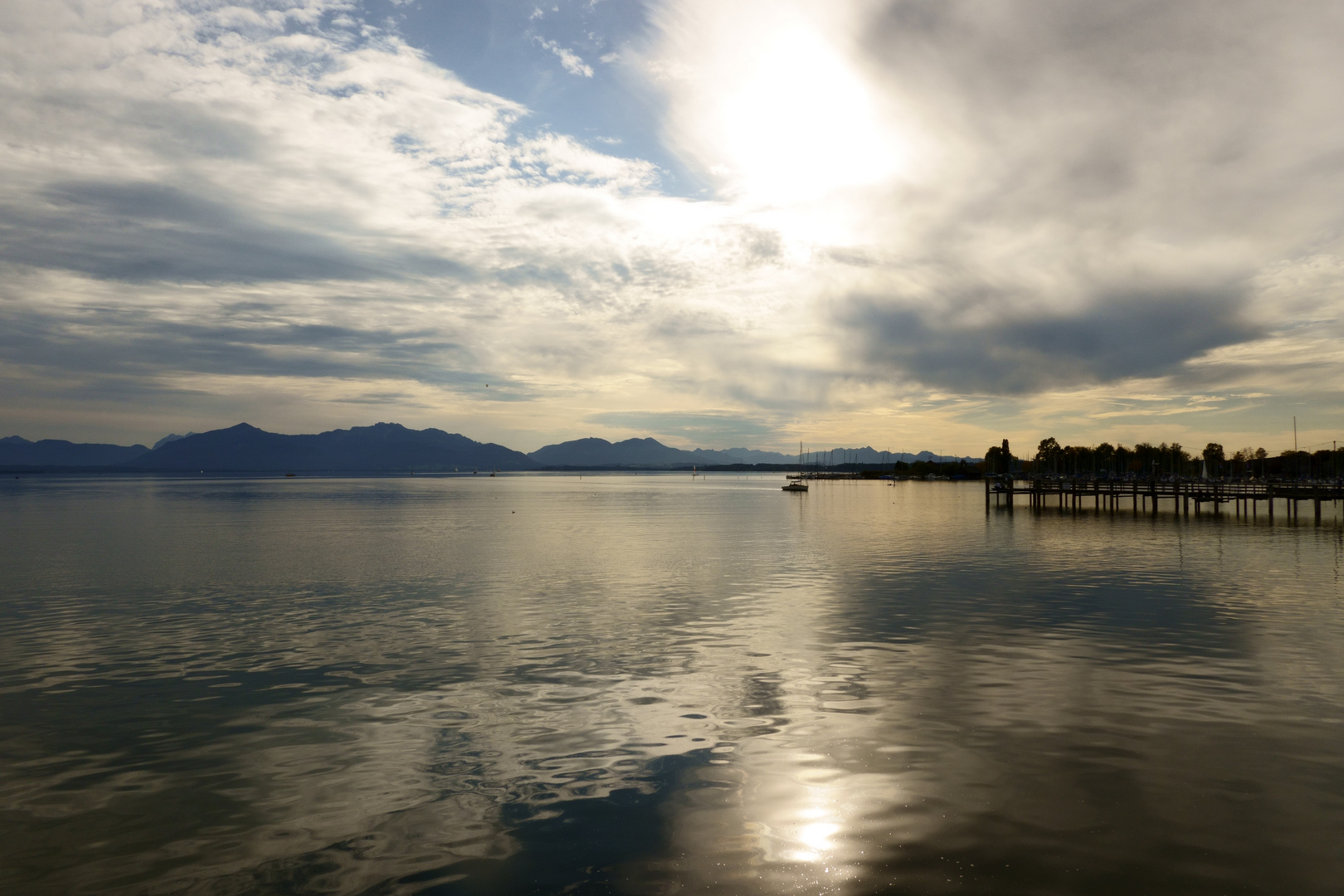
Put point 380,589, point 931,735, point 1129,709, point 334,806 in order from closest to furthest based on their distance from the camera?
point 334,806, point 931,735, point 1129,709, point 380,589

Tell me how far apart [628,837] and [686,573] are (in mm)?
28118

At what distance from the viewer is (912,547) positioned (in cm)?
5228

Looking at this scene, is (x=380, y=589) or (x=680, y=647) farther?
(x=380, y=589)

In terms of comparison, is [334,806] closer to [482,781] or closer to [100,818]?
[482,781]

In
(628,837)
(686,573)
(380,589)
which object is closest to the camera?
(628,837)

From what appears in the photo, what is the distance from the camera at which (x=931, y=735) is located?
14523mm

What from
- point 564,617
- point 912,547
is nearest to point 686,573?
point 564,617

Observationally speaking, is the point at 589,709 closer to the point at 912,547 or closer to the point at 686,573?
the point at 686,573

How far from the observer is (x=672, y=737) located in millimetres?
14695

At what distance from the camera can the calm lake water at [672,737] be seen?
32.4 feet

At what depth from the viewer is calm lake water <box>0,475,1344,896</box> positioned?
32.4 feet

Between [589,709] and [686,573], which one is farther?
[686,573]

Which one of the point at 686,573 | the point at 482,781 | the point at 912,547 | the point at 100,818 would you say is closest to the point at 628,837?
the point at 482,781

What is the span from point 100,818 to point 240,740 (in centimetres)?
335
